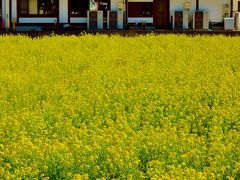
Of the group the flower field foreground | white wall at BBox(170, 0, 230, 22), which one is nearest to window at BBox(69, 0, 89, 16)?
white wall at BBox(170, 0, 230, 22)

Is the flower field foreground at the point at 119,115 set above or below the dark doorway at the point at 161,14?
below

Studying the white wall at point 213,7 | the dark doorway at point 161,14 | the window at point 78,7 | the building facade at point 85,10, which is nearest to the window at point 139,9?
the building facade at point 85,10

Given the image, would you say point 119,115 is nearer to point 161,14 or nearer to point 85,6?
point 85,6

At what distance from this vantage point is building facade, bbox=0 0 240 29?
39219mm

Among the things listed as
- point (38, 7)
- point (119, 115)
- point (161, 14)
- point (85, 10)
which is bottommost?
point (119, 115)

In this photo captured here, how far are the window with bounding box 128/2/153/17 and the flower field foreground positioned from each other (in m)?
16.9

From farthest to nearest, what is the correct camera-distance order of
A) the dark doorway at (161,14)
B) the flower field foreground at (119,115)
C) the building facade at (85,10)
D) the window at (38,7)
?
the dark doorway at (161,14)
the window at (38,7)
the building facade at (85,10)
the flower field foreground at (119,115)

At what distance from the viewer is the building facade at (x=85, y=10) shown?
39219 mm

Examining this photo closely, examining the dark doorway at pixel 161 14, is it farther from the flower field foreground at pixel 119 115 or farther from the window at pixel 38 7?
the flower field foreground at pixel 119 115

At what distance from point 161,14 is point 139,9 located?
50.2 inches

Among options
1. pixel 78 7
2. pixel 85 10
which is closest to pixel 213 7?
pixel 85 10

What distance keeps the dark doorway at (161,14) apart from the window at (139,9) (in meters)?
0.38

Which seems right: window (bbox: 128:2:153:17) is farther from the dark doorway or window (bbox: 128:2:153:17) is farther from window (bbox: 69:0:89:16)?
window (bbox: 69:0:89:16)

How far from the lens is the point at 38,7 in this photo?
3947 centimetres
